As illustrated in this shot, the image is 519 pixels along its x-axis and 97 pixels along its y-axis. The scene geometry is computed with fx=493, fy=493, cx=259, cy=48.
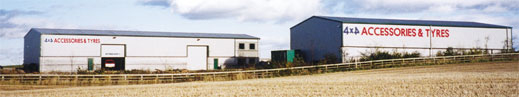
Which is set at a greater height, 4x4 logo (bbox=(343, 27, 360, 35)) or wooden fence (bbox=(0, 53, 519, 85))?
4x4 logo (bbox=(343, 27, 360, 35))

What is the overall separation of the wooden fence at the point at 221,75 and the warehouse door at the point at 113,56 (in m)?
13.5

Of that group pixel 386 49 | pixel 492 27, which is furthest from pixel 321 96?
pixel 492 27

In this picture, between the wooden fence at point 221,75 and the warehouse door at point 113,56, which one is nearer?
the wooden fence at point 221,75

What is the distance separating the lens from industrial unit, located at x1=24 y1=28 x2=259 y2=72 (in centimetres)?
4378

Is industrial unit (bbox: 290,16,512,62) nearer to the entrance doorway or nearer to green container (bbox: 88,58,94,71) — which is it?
the entrance doorway

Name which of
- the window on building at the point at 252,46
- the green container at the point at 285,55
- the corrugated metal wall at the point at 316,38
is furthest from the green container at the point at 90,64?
the corrugated metal wall at the point at 316,38

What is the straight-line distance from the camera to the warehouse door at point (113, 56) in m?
45.7

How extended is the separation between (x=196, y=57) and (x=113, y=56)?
8.24 metres

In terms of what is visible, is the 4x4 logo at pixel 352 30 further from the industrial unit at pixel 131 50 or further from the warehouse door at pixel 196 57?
the warehouse door at pixel 196 57

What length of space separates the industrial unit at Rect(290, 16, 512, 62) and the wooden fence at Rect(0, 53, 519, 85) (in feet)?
9.23

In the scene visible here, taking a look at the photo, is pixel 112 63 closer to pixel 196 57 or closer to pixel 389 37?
pixel 196 57

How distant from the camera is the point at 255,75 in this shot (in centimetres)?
3491

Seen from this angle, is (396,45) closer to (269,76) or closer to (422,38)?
(422,38)

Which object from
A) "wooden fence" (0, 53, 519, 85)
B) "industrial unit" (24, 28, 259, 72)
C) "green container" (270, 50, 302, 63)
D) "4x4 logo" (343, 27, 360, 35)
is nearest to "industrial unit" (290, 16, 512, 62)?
"4x4 logo" (343, 27, 360, 35)
